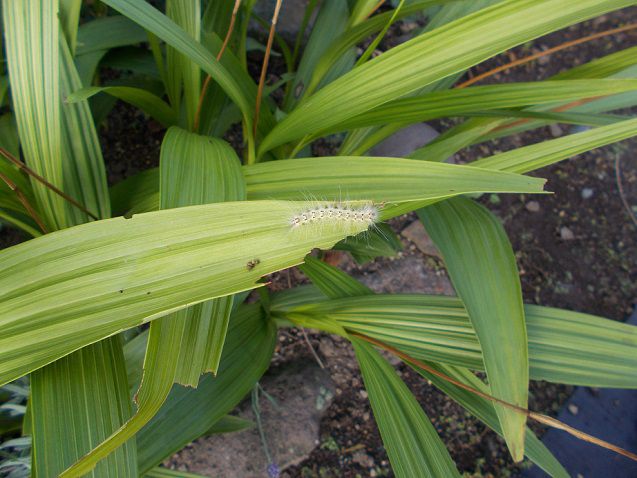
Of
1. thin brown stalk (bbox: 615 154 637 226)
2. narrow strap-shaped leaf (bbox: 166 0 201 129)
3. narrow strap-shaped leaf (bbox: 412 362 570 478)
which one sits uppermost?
narrow strap-shaped leaf (bbox: 166 0 201 129)

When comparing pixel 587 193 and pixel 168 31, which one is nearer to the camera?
pixel 168 31

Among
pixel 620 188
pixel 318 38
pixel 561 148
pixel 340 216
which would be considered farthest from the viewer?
pixel 620 188

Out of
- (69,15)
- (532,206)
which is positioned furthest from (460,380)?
(532,206)

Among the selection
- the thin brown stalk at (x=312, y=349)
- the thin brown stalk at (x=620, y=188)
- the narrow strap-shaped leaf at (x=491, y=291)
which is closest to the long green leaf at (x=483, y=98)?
the narrow strap-shaped leaf at (x=491, y=291)

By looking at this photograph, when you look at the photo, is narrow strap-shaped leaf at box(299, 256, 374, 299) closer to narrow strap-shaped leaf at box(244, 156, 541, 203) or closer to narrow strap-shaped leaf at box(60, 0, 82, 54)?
narrow strap-shaped leaf at box(244, 156, 541, 203)

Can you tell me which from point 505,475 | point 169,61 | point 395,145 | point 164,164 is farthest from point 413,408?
Result: point 395,145

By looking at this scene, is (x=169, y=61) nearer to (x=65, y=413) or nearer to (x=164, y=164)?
(x=164, y=164)

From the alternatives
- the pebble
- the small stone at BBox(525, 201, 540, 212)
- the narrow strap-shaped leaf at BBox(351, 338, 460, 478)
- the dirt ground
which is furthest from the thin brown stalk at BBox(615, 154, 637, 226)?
the narrow strap-shaped leaf at BBox(351, 338, 460, 478)

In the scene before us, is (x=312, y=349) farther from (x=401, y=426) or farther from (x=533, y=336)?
(x=533, y=336)
